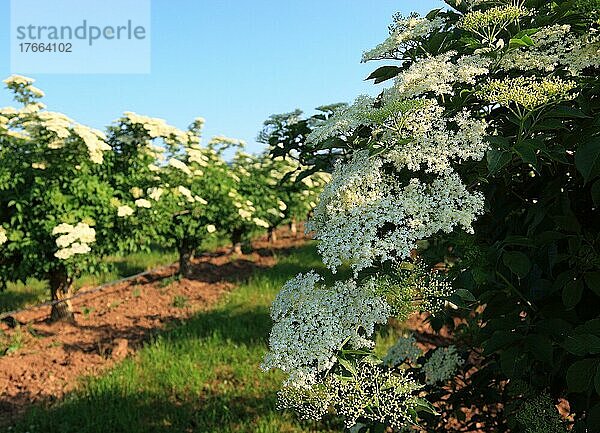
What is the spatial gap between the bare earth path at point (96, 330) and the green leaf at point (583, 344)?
14.6 feet

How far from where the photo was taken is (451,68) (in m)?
1.70

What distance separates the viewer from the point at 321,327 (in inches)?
60.3

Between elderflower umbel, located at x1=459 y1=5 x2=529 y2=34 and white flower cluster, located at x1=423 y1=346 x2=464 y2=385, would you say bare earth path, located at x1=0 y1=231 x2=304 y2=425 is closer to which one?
white flower cluster, located at x1=423 y1=346 x2=464 y2=385

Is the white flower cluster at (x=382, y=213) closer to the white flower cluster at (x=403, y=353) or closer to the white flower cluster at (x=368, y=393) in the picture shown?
the white flower cluster at (x=368, y=393)

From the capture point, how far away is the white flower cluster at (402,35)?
6.33ft

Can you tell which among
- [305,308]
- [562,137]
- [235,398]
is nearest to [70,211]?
[235,398]

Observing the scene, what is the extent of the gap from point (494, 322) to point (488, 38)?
3.14 feet

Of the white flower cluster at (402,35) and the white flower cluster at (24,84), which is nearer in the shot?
the white flower cluster at (402,35)

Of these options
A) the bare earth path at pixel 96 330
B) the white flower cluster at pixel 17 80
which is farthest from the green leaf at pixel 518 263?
the white flower cluster at pixel 17 80

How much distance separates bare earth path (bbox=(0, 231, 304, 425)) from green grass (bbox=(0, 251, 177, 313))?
452 mm

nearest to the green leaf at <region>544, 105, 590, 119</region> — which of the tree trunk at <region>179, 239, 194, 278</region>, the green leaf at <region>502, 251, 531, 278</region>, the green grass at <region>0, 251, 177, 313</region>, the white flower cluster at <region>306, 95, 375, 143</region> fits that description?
the green leaf at <region>502, 251, 531, 278</region>

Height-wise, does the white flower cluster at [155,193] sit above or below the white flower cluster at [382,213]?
above

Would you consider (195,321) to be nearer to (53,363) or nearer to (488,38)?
(53,363)

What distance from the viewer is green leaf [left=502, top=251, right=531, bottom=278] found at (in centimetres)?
148
